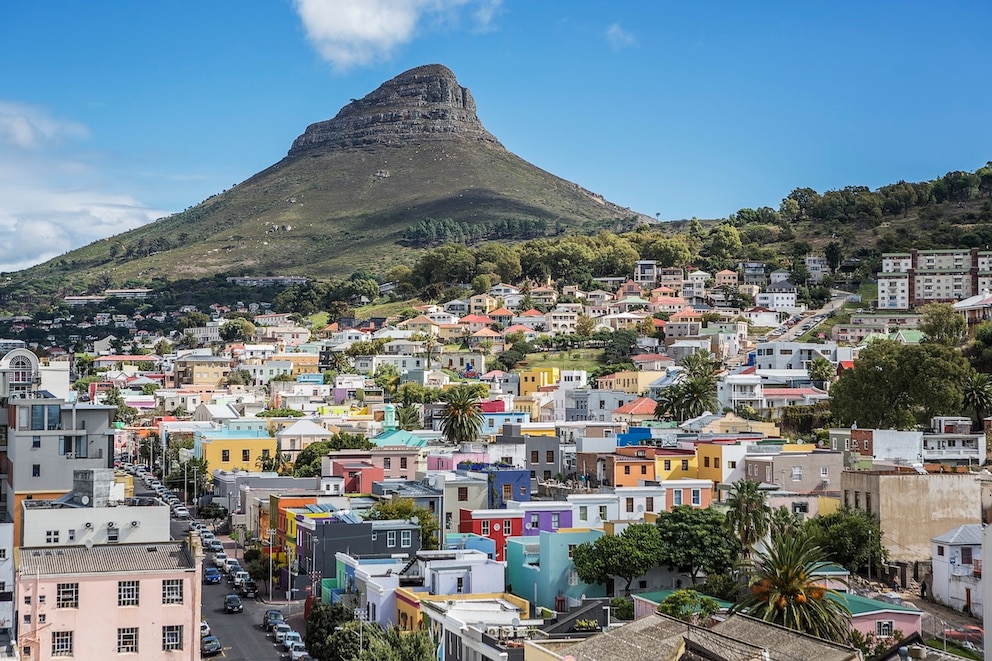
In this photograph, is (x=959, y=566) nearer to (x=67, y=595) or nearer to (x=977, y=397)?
(x=67, y=595)

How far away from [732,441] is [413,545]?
68.0 ft

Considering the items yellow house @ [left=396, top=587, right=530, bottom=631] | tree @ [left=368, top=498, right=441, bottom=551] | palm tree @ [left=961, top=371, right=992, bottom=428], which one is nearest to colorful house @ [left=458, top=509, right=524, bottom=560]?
tree @ [left=368, top=498, right=441, bottom=551]

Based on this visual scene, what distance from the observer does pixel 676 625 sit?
30172mm

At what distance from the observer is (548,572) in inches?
2064

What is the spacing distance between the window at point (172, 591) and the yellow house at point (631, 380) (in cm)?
8103

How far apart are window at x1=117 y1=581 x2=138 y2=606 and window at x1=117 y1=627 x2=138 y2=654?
0.68 meters

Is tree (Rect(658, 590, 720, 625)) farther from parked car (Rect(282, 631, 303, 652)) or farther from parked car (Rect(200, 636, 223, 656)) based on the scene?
parked car (Rect(200, 636, 223, 656))

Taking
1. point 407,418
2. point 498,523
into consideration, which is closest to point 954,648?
point 498,523

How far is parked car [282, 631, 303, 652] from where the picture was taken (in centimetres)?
5072

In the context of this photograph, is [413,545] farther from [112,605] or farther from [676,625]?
[676,625]

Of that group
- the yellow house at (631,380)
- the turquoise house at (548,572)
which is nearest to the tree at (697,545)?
the turquoise house at (548,572)

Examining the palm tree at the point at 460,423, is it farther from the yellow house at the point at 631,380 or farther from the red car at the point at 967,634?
the red car at the point at 967,634

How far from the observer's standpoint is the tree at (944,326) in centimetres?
11970

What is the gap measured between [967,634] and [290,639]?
23.4 metres
